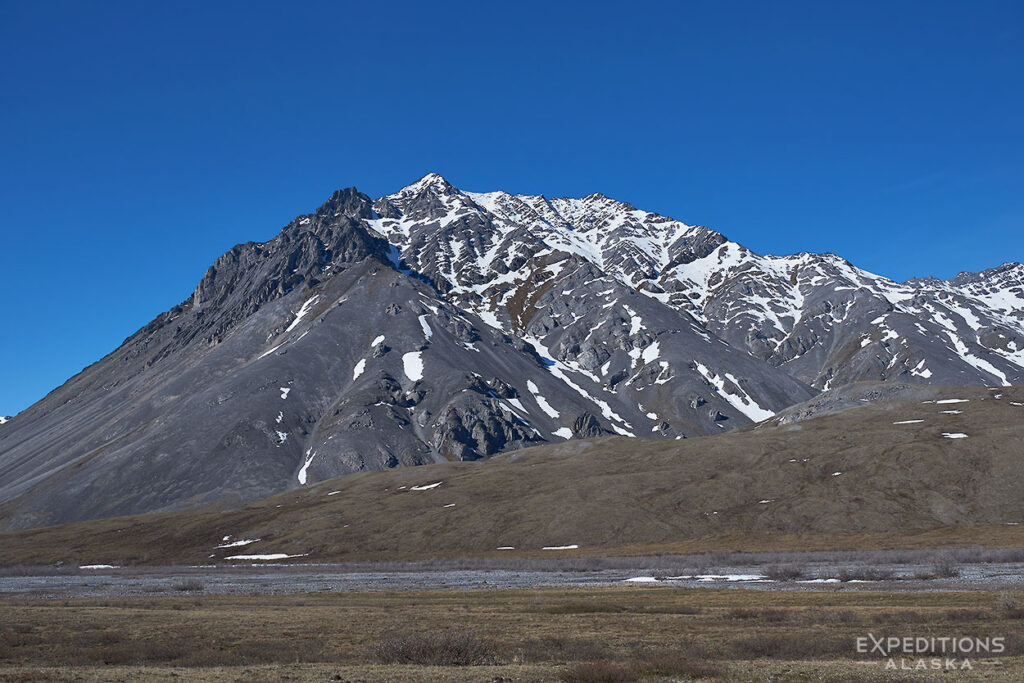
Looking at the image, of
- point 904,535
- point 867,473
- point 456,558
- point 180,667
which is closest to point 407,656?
point 180,667

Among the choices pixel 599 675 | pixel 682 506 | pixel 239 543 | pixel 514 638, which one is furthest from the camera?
pixel 239 543

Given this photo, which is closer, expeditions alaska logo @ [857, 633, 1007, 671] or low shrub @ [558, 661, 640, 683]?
low shrub @ [558, 661, 640, 683]

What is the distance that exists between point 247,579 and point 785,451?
119314mm

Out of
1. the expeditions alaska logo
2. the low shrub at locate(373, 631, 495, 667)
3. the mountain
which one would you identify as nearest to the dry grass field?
the low shrub at locate(373, 631, 495, 667)

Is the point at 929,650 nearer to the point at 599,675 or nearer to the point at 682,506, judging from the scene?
the point at 599,675

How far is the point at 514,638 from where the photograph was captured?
3747 cm

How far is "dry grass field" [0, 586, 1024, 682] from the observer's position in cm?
2719

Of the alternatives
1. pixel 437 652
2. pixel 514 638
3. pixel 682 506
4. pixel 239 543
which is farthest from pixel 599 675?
pixel 239 543

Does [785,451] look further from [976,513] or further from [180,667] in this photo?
[180,667]

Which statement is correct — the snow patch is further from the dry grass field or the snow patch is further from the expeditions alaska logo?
the expeditions alaska logo

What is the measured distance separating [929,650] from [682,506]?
117 m

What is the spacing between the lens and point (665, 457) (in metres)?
184

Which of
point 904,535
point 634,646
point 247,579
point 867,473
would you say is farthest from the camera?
point 867,473

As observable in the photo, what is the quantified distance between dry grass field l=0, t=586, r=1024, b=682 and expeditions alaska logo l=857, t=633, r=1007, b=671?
57 cm
